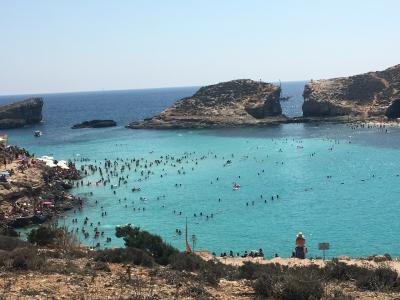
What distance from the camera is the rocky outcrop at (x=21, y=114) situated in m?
124

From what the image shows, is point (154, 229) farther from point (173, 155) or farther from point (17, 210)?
point (173, 155)

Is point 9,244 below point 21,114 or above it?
below

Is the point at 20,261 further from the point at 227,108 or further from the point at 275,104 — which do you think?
the point at 275,104

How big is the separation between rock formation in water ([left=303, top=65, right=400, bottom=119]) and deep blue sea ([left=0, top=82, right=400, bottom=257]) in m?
22.0

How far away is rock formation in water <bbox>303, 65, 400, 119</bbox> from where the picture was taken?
11338 centimetres

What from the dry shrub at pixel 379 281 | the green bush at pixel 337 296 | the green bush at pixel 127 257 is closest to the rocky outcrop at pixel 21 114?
the green bush at pixel 127 257

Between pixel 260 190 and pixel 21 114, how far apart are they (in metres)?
95.3

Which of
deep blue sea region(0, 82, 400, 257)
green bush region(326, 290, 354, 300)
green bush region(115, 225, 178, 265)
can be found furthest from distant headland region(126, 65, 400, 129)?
green bush region(326, 290, 354, 300)

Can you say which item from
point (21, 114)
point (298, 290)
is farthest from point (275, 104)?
point (298, 290)

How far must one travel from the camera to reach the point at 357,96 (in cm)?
A: 12200

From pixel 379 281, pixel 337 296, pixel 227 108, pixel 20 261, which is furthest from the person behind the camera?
pixel 227 108

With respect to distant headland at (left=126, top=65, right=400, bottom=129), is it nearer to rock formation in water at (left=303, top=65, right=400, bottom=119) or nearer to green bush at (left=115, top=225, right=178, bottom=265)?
rock formation in water at (left=303, top=65, right=400, bottom=119)

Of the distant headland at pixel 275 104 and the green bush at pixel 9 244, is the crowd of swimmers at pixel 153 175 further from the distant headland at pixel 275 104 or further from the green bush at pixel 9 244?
the distant headland at pixel 275 104

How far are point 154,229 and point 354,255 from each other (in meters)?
15.2
